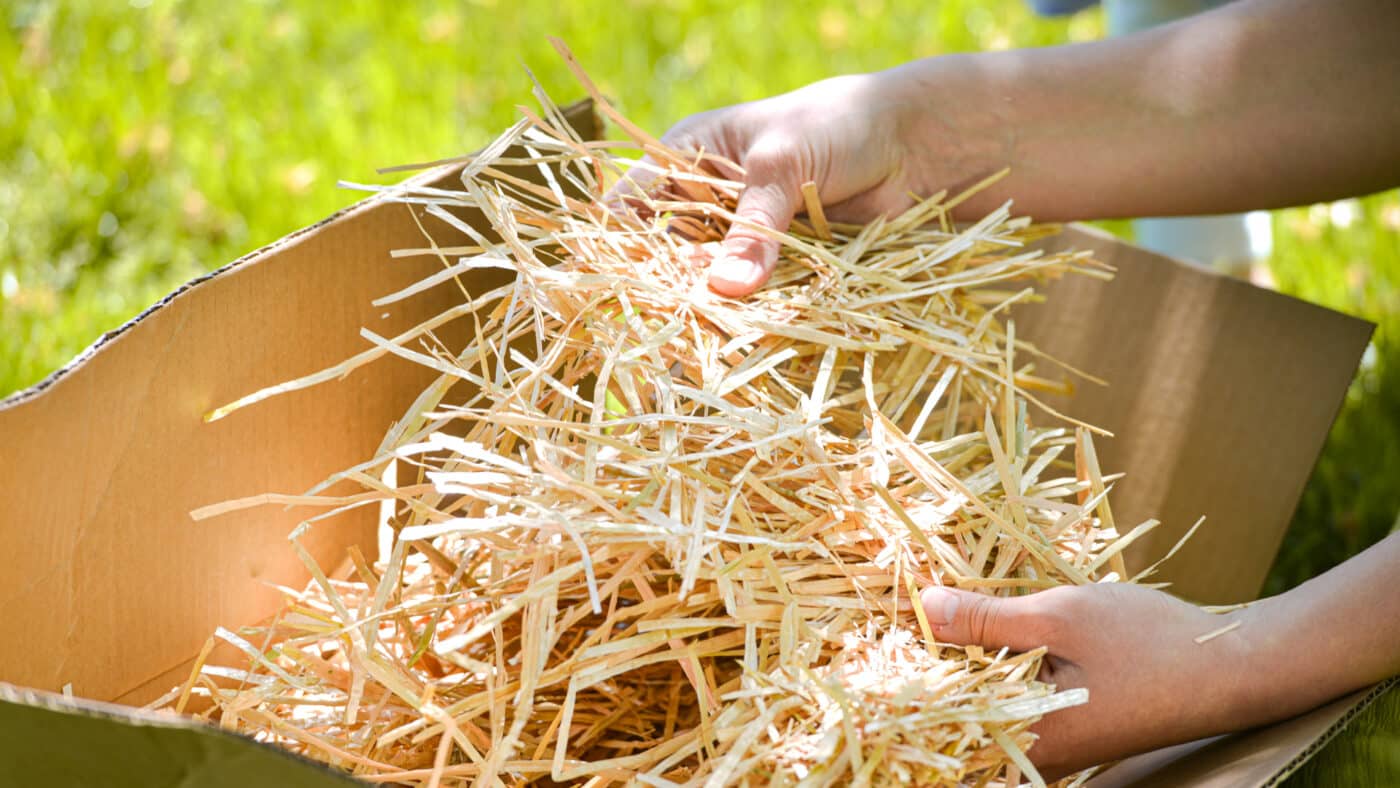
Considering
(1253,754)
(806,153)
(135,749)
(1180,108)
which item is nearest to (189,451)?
(135,749)

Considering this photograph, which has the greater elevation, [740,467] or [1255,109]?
[1255,109]

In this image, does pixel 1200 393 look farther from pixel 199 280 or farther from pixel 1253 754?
pixel 199 280

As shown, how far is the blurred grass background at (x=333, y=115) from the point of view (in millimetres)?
1938

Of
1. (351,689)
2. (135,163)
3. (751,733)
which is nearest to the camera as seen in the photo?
(751,733)

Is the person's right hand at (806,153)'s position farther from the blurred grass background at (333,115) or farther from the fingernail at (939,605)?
the blurred grass background at (333,115)

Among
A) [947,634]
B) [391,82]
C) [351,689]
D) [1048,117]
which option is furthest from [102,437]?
[391,82]

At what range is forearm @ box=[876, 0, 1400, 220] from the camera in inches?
54.7

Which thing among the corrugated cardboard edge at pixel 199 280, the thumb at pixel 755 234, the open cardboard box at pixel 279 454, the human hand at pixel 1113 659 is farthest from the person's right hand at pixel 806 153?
the human hand at pixel 1113 659

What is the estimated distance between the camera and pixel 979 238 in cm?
125

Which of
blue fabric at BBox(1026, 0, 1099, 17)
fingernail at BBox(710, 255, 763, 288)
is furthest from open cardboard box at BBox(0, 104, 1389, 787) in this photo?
blue fabric at BBox(1026, 0, 1099, 17)

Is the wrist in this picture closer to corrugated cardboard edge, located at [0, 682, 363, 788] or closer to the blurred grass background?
the blurred grass background

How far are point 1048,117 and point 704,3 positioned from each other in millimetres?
1609

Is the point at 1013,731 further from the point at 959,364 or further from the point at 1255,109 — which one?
the point at 1255,109

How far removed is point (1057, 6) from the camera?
2.06 meters
